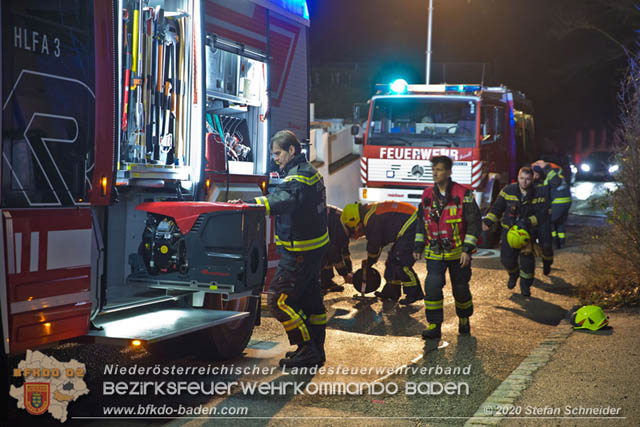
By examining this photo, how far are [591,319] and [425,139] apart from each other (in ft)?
24.7

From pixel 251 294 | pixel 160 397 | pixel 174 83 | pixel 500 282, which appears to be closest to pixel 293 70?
pixel 174 83

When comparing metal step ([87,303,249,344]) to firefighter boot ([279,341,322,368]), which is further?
firefighter boot ([279,341,322,368])

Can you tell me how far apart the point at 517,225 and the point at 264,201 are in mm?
5365

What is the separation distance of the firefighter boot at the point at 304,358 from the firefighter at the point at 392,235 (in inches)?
123

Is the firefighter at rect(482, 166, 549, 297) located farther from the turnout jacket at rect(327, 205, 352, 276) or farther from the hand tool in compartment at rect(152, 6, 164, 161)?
the hand tool in compartment at rect(152, 6, 164, 161)

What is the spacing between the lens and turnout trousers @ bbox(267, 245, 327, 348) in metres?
6.05

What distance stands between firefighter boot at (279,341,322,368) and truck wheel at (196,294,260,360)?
→ 488 millimetres

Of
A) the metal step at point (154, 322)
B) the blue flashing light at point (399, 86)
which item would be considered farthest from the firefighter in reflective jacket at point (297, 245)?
the blue flashing light at point (399, 86)

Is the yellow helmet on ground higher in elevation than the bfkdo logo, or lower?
higher

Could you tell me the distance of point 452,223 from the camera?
7.46 meters

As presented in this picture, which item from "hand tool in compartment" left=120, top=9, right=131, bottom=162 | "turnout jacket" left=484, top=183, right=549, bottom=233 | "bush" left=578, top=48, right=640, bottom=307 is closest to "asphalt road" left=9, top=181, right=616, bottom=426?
"bush" left=578, top=48, right=640, bottom=307

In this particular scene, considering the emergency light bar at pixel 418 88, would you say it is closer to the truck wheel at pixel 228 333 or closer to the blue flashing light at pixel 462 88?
the blue flashing light at pixel 462 88

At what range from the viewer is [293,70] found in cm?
769

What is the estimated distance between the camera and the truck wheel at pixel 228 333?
612cm
